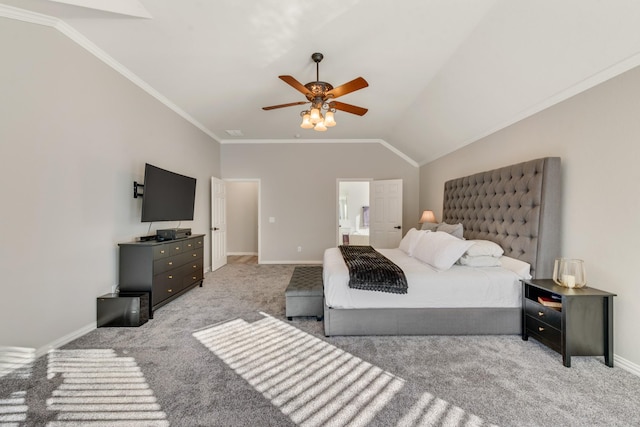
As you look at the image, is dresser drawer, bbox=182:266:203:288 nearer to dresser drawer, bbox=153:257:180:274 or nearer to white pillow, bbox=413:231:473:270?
dresser drawer, bbox=153:257:180:274

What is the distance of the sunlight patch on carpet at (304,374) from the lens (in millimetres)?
1602

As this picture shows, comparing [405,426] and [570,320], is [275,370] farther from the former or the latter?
[570,320]

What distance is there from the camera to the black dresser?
9.83 ft

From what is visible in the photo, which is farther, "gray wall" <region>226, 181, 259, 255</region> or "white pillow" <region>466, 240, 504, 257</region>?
"gray wall" <region>226, 181, 259, 255</region>

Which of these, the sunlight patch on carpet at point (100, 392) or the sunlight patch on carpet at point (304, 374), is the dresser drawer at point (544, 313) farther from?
the sunlight patch on carpet at point (100, 392)

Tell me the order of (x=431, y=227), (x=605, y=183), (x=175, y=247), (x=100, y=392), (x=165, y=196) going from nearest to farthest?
(x=100, y=392) → (x=605, y=183) → (x=175, y=247) → (x=165, y=196) → (x=431, y=227)

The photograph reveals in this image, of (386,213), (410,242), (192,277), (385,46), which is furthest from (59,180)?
(386,213)

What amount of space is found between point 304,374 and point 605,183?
109 inches

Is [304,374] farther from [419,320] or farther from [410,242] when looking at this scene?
[410,242]

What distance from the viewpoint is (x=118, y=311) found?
2.76 meters

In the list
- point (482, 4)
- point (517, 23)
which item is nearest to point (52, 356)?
point (482, 4)

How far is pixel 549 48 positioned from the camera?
216 centimetres

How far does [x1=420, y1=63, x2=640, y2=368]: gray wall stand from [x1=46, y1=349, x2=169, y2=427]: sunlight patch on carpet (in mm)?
3251

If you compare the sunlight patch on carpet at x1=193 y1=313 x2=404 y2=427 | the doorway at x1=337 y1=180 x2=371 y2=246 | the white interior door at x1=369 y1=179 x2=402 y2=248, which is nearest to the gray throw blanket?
the sunlight patch on carpet at x1=193 y1=313 x2=404 y2=427
